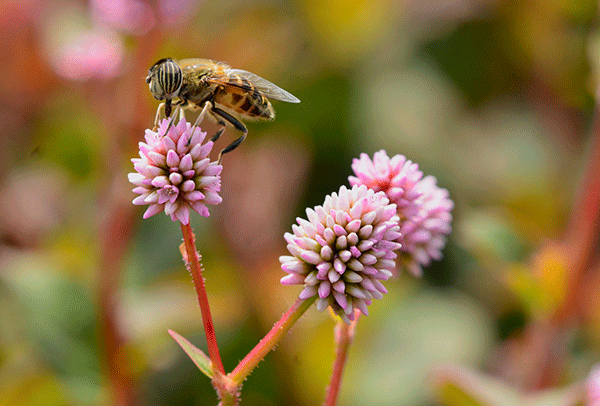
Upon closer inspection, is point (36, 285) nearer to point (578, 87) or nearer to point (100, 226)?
point (100, 226)

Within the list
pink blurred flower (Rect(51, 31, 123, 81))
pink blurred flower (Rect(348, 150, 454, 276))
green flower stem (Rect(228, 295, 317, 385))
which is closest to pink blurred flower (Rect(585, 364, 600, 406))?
pink blurred flower (Rect(348, 150, 454, 276))

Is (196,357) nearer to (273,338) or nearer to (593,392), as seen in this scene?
(273,338)

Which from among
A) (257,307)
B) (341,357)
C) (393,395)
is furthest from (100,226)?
(341,357)

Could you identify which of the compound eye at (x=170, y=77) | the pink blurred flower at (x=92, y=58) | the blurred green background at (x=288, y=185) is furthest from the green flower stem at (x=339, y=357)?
the pink blurred flower at (x=92, y=58)

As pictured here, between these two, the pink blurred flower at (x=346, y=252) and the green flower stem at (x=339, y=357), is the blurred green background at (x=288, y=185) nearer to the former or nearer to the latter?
the green flower stem at (x=339, y=357)

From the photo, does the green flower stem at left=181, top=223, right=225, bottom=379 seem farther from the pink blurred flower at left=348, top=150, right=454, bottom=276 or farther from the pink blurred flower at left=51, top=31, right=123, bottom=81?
the pink blurred flower at left=51, top=31, right=123, bottom=81
